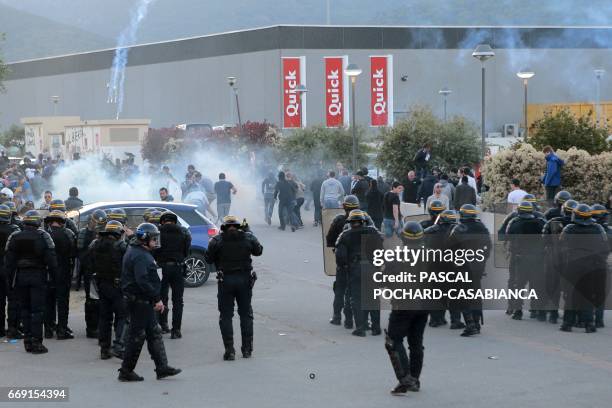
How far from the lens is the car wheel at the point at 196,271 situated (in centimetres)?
1766

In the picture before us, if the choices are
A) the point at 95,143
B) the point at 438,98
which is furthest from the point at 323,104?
the point at 95,143

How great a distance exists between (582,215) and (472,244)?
138cm

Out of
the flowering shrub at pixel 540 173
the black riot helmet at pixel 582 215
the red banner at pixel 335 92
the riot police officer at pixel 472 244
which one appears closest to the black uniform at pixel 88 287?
the riot police officer at pixel 472 244

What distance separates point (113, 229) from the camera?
37.9ft

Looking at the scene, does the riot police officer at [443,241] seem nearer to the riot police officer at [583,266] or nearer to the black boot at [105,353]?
the riot police officer at [583,266]

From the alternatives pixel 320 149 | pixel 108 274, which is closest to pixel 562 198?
pixel 108 274

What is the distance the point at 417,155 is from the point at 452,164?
2.14 m

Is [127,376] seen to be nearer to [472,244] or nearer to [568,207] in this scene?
[472,244]

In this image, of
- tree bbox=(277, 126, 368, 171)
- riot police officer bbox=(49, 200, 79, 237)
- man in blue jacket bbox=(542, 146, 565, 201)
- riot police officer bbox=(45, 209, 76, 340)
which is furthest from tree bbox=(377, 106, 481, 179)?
riot police officer bbox=(45, 209, 76, 340)

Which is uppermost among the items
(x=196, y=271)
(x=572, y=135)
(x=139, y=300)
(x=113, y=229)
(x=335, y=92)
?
(x=335, y=92)

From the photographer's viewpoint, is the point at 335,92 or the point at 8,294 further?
the point at 335,92

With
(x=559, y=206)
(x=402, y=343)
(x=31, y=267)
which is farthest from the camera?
(x=559, y=206)

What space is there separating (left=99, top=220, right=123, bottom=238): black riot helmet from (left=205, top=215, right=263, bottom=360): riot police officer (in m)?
1.01

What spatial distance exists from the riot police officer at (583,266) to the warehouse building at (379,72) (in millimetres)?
40554
